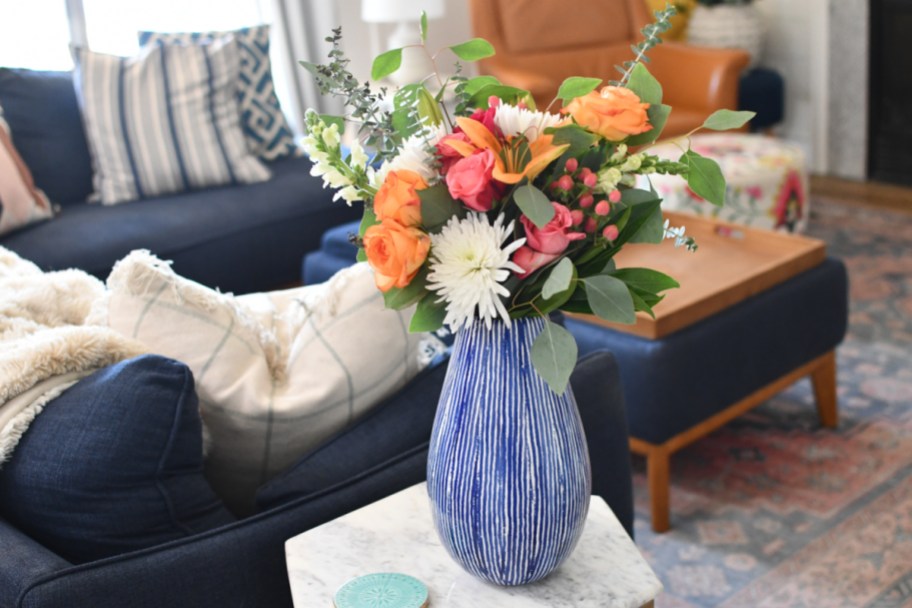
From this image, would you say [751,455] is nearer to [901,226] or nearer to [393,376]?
[393,376]

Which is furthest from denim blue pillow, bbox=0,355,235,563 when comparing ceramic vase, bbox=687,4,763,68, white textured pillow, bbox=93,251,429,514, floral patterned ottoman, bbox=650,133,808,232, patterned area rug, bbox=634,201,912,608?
ceramic vase, bbox=687,4,763,68

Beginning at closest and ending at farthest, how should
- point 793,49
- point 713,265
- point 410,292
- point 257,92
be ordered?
point 410,292
point 713,265
point 257,92
point 793,49

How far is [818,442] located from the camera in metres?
2.72

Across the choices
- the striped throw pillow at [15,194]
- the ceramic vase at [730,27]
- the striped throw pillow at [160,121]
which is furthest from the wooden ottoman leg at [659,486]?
the ceramic vase at [730,27]

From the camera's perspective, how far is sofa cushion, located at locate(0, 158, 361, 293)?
10.4 ft

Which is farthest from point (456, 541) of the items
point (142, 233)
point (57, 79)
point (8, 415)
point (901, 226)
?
point (901, 226)

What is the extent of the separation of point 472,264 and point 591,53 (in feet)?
12.4

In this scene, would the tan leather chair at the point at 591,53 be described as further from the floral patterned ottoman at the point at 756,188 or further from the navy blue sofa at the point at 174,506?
the navy blue sofa at the point at 174,506

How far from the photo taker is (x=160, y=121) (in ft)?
11.7

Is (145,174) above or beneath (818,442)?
above

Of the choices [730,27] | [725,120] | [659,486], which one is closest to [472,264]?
[725,120]

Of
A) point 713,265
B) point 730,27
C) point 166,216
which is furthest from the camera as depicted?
point 730,27

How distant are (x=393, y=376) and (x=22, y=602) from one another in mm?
541

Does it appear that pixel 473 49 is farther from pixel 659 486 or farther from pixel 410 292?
pixel 659 486
